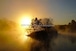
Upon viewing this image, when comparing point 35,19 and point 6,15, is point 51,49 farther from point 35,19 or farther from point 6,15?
point 6,15

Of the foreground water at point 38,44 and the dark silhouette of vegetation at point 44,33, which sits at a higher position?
the dark silhouette of vegetation at point 44,33

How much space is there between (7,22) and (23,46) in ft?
0.97

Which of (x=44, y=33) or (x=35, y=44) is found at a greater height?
(x=44, y=33)

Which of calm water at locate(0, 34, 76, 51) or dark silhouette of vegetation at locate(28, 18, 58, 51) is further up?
dark silhouette of vegetation at locate(28, 18, 58, 51)

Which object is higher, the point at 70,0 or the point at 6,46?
the point at 70,0

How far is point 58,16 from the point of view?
166cm

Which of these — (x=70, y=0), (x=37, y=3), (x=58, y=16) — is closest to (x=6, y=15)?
(x=37, y=3)

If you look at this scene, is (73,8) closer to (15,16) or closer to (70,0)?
(70,0)

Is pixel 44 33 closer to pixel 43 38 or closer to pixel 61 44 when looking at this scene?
pixel 43 38

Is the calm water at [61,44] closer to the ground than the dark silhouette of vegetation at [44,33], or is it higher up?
closer to the ground

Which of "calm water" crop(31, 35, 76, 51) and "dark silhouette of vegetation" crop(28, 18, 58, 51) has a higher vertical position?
"dark silhouette of vegetation" crop(28, 18, 58, 51)

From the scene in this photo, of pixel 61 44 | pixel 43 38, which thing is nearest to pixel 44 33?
pixel 43 38

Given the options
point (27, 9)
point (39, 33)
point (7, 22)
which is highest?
point (27, 9)

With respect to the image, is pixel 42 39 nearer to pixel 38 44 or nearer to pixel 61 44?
pixel 38 44
